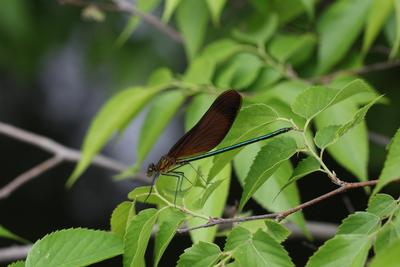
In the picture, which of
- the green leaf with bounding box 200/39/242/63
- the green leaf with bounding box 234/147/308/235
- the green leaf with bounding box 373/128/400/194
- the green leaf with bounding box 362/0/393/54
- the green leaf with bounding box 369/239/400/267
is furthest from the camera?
the green leaf with bounding box 200/39/242/63

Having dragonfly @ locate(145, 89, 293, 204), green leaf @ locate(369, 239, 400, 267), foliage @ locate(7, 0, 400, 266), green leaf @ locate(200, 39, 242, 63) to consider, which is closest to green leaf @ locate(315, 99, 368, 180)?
foliage @ locate(7, 0, 400, 266)

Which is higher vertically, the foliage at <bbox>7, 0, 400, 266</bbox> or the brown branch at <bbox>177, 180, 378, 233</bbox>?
the foliage at <bbox>7, 0, 400, 266</bbox>

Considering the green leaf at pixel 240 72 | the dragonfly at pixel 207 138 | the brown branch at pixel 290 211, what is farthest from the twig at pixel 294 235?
the brown branch at pixel 290 211

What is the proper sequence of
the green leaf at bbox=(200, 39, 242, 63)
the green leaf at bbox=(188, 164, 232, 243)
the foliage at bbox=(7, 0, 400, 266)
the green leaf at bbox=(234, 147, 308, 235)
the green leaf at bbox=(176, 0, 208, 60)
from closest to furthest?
the foliage at bbox=(7, 0, 400, 266) < the green leaf at bbox=(188, 164, 232, 243) < the green leaf at bbox=(234, 147, 308, 235) < the green leaf at bbox=(200, 39, 242, 63) < the green leaf at bbox=(176, 0, 208, 60)

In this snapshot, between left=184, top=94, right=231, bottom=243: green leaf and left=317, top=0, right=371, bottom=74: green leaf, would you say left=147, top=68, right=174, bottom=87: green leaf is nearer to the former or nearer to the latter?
left=184, top=94, right=231, bottom=243: green leaf

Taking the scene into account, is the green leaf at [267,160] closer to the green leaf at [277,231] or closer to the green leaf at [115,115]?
the green leaf at [277,231]

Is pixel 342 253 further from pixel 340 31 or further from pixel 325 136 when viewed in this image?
pixel 340 31
